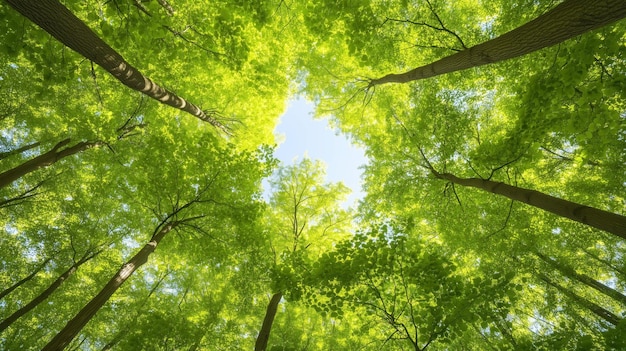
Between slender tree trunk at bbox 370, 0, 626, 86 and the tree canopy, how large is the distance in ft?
0.07

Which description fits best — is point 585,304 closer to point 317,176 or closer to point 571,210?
point 571,210

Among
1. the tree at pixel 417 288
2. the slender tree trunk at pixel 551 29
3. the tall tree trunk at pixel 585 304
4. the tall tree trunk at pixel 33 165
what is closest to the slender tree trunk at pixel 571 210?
the tree at pixel 417 288

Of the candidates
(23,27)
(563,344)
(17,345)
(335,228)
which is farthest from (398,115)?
(17,345)

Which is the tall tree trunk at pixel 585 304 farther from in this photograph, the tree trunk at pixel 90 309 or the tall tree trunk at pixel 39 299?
the tall tree trunk at pixel 39 299

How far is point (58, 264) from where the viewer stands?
36.2 ft

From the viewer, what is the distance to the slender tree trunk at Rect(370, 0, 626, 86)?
2460 millimetres

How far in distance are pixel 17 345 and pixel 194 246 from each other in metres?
10.4

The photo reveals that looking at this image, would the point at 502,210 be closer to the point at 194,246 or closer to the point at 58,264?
the point at 194,246

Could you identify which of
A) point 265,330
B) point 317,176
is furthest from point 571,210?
point 317,176

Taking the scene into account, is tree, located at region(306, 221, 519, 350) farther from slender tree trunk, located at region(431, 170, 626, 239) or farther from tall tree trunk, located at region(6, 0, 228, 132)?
tall tree trunk, located at region(6, 0, 228, 132)

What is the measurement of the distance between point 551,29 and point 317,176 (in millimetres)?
10214

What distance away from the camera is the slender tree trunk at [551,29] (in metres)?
2.46

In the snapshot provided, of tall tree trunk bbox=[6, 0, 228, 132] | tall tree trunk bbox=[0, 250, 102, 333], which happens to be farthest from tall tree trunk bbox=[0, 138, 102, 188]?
tall tree trunk bbox=[6, 0, 228, 132]

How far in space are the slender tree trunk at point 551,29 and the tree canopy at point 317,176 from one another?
21mm
